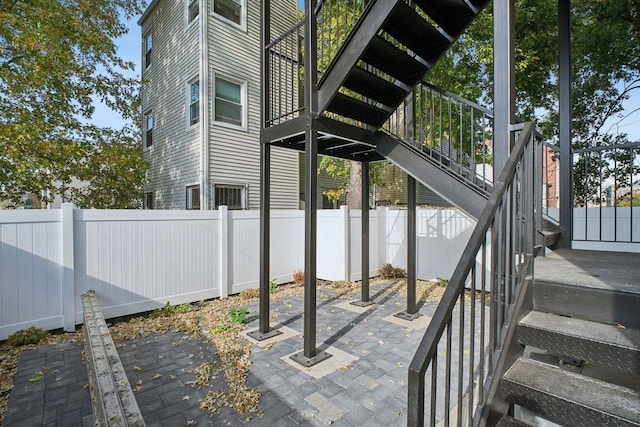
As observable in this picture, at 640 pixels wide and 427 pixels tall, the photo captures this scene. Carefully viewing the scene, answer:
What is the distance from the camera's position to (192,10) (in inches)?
293

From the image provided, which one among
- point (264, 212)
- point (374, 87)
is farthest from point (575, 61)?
point (264, 212)

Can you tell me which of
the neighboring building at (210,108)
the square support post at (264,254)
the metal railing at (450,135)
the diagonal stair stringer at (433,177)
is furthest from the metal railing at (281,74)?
the neighboring building at (210,108)

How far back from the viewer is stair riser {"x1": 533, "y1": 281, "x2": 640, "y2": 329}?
165 centimetres

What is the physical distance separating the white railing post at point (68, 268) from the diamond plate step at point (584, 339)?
4547mm

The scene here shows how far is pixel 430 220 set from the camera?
249 inches

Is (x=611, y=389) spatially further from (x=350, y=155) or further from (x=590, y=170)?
(x=590, y=170)

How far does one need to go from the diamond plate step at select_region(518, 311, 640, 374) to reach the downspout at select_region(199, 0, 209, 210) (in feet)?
20.5

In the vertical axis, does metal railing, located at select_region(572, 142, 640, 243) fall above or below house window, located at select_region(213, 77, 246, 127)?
below

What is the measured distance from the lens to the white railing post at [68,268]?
3684 mm

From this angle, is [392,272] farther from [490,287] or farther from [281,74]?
[490,287]

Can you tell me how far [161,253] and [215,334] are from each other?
5.15 ft

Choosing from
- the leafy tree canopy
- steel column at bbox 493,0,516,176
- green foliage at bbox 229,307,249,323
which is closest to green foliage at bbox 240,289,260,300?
green foliage at bbox 229,307,249,323

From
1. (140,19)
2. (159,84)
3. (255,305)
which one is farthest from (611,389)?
(140,19)

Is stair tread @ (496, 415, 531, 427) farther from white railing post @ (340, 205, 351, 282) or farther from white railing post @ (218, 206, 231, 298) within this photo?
white railing post @ (340, 205, 351, 282)
